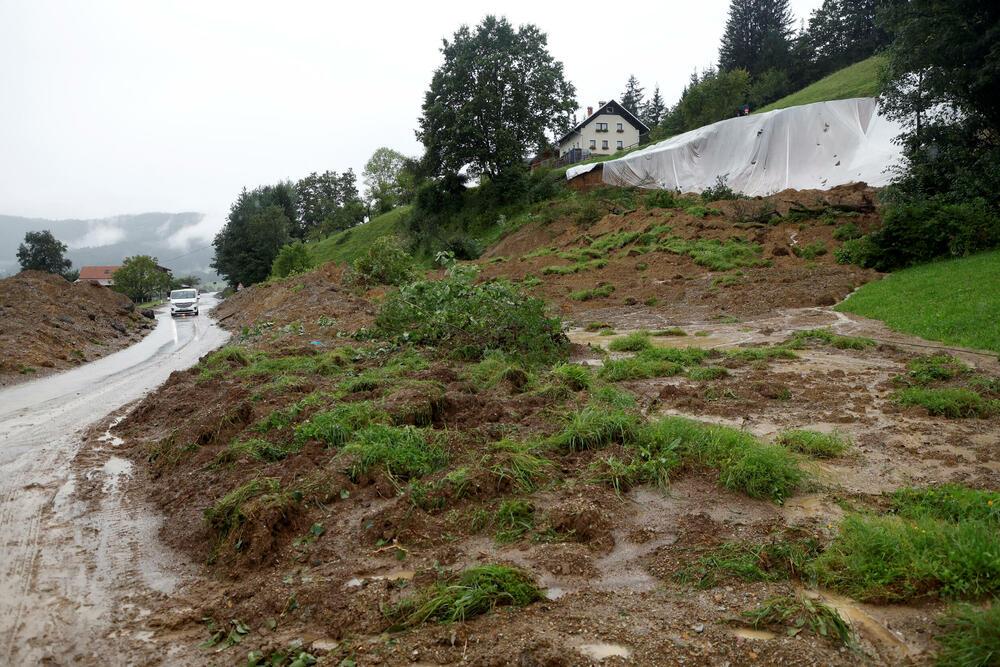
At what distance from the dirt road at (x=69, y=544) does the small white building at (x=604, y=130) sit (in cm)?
5760

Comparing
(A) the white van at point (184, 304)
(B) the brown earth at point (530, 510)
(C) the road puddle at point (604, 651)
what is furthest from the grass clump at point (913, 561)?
(A) the white van at point (184, 304)

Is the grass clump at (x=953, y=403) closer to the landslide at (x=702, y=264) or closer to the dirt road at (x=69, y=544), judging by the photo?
the dirt road at (x=69, y=544)

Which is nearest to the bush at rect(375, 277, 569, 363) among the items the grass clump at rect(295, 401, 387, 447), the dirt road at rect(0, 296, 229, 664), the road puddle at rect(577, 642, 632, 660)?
the grass clump at rect(295, 401, 387, 447)

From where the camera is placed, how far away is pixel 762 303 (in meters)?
14.5

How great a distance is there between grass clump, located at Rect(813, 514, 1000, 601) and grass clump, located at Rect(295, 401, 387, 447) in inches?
162

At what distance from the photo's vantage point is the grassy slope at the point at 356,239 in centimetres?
4859

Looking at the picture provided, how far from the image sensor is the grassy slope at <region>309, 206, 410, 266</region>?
48.6 m

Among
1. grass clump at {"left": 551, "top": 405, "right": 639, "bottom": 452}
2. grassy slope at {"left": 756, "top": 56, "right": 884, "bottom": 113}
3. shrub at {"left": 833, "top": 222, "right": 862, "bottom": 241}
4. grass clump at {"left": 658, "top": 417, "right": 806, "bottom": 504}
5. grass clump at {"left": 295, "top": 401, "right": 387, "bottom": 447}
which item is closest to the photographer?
grass clump at {"left": 658, "top": 417, "right": 806, "bottom": 504}

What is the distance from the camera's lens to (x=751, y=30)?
63844mm

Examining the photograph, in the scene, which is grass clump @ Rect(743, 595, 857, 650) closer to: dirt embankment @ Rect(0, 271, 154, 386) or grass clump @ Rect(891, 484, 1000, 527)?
grass clump @ Rect(891, 484, 1000, 527)

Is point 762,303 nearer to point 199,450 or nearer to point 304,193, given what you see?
point 199,450

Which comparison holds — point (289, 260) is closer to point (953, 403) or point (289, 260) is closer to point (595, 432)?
point (595, 432)

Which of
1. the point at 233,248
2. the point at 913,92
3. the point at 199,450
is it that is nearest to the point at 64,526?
the point at 199,450

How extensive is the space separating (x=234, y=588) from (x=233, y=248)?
56.7m
